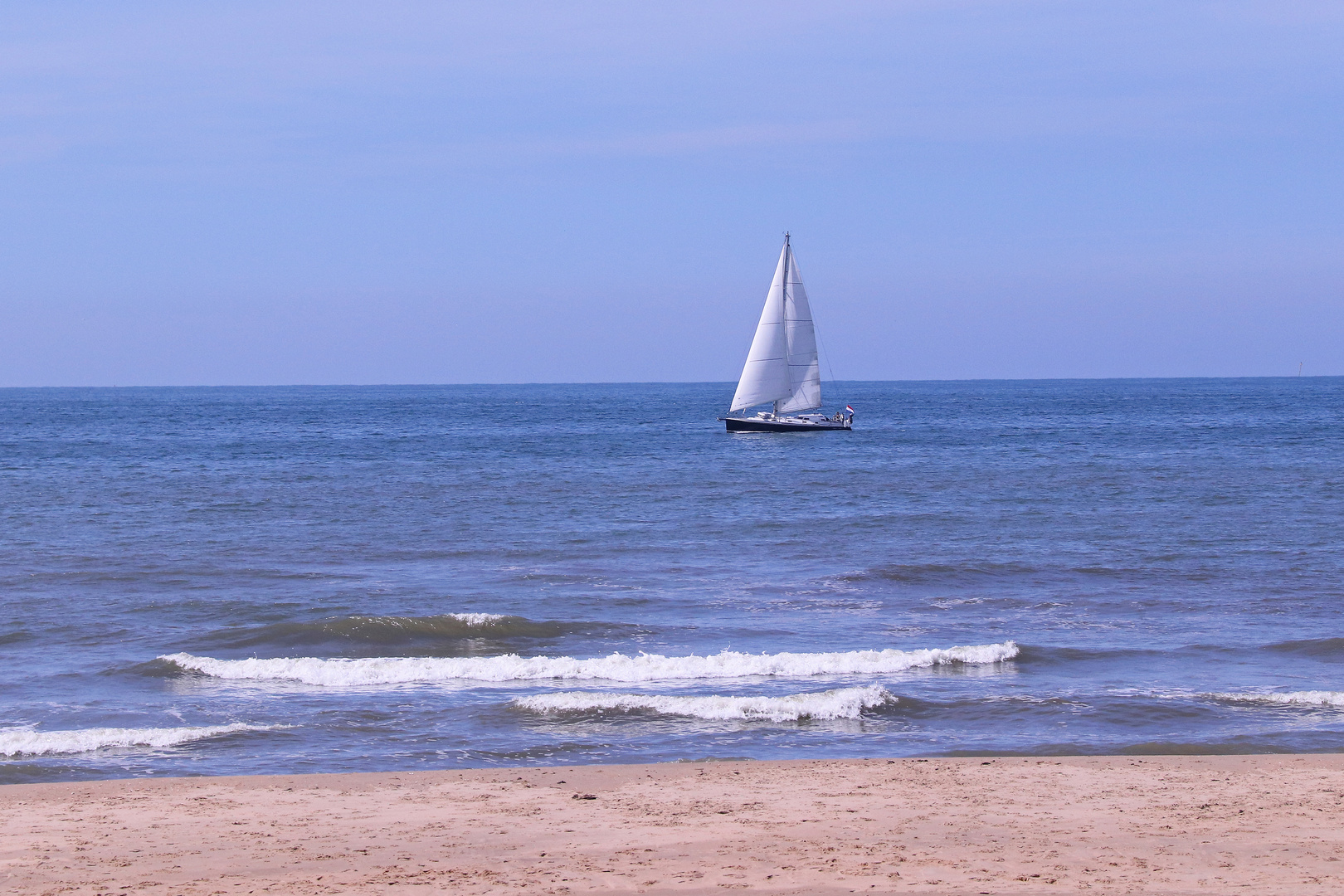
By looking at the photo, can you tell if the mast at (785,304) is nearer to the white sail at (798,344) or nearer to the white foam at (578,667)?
the white sail at (798,344)

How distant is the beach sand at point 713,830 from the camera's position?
32.3 feet

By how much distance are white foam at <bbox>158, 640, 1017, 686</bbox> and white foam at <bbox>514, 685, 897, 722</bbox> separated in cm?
170

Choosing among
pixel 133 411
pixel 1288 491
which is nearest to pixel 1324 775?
pixel 1288 491

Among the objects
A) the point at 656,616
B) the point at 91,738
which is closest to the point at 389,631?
the point at 656,616

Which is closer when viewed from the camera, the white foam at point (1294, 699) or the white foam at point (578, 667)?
the white foam at point (1294, 699)

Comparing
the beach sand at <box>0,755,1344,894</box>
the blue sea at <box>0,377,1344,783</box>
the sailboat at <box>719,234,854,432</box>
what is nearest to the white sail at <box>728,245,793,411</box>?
the sailboat at <box>719,234,854,432</box>

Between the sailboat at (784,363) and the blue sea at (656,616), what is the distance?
21033 millimetres

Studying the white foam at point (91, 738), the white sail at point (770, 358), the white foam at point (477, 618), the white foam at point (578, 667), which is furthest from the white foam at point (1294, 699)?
the white sail at point (770, 358)

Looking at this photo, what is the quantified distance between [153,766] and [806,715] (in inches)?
311

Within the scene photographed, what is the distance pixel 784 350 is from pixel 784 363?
3.40ft

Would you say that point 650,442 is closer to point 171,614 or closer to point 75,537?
point 75,537

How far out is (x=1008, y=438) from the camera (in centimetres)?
8188

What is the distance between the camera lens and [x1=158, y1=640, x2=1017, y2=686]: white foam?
1838 cm

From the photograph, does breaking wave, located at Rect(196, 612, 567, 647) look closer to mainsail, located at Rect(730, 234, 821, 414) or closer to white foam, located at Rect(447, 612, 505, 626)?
white foam, located at Rect(447, 612, 505, 626)
